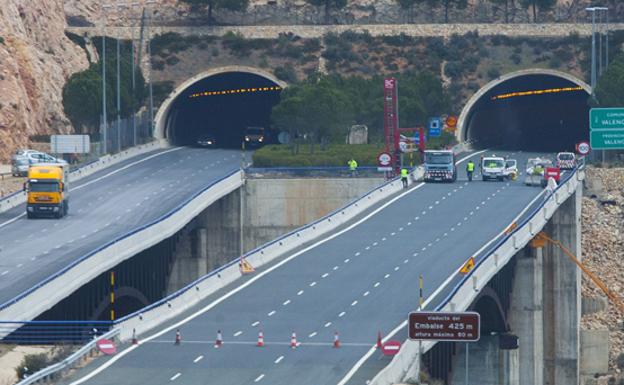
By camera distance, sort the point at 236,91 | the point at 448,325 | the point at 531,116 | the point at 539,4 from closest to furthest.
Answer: the point at 448,325
the point at 236,91
the point at 531,116
the point at 539,4

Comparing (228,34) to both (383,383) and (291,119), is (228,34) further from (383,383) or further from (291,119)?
(383,383)

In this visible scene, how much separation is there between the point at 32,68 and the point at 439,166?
3611 centimetres

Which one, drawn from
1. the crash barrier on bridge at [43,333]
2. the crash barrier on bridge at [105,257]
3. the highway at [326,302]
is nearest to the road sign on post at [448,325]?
the highway at [326,302]

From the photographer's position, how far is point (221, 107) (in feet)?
579

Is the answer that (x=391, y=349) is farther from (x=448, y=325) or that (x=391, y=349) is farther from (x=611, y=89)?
(x=611, y=89)

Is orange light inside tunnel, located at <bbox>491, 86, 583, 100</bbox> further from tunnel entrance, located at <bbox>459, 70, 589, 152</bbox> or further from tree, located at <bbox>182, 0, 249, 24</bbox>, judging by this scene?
tree, located at <bbox>182, 0, 249, 24</bbox>

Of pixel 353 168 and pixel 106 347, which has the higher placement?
pixel 353 168

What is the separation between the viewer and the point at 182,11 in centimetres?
18200

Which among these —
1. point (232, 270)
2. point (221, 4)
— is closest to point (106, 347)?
point (232, 270)

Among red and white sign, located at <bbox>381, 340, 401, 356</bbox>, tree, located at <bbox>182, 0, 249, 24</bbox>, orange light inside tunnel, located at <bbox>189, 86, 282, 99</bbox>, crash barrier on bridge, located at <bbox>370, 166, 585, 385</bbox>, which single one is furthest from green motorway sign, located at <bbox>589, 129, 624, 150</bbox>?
tree, located at <bbox>182, 0, 249, 24</bbox>

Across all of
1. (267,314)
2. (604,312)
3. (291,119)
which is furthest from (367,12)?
(267,314)

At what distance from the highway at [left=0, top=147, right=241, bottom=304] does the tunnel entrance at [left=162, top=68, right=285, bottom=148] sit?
796cm

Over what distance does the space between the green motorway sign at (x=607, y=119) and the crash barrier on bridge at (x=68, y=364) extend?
2243 inches

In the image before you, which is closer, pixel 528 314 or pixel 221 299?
pixel 221 299
